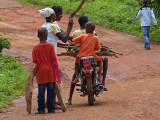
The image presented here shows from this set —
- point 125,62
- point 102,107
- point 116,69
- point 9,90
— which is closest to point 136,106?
point 102,107

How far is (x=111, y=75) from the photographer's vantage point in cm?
1151

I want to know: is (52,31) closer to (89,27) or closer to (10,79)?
(89,27)

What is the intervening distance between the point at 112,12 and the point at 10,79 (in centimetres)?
1284

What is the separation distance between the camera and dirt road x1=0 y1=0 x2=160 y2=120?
6.34 m

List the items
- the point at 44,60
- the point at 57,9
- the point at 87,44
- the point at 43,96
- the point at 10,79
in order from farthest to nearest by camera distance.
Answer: the point at 10,79 < the point at 57,9 < the point at 87,44 < the point at 43,96 < the point at 44,60

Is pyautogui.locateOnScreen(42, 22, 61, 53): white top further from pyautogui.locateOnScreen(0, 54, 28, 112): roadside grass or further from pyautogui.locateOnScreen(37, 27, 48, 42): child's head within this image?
pyautogui.locateOnScreen(0, 54, 28, 112): roadside grass

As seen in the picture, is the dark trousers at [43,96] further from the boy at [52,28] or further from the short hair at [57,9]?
the short hair at [57,9]

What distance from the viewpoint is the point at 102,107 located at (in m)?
6.93

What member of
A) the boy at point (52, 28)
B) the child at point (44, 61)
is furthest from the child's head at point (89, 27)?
the child at point (44, 61)

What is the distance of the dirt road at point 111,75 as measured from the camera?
6.34m

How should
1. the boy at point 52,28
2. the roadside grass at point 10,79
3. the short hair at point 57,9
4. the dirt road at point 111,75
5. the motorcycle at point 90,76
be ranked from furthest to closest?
the roadside grass at point 10,79
the short hair at point 57,9
the motorcycle at point 90,76
the boy at point 52,28
the dirt road at point 111,75

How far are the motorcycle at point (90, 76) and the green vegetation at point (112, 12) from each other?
11041mm

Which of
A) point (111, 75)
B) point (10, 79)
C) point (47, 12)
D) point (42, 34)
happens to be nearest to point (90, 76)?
point (42, 34)

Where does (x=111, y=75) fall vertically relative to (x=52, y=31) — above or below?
below
